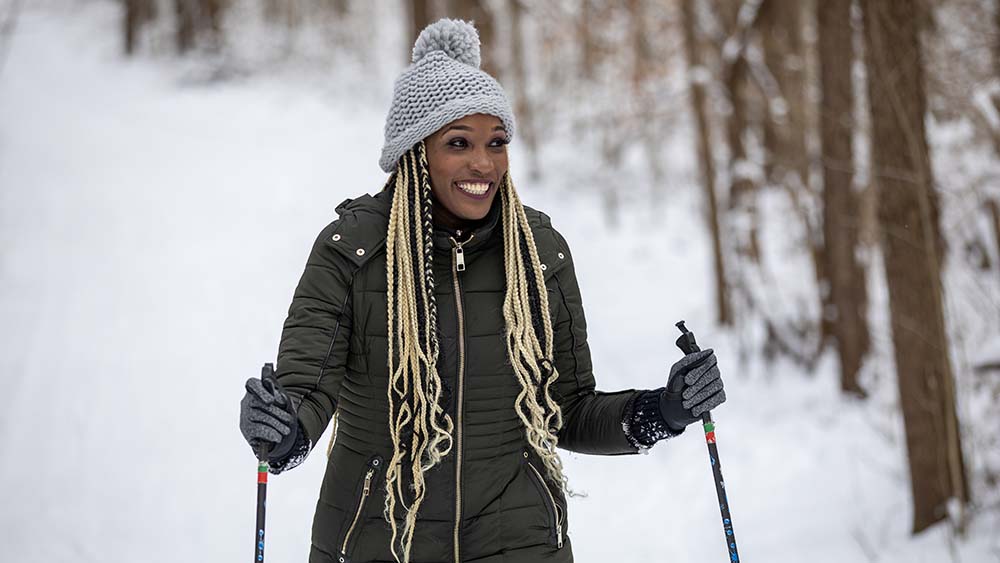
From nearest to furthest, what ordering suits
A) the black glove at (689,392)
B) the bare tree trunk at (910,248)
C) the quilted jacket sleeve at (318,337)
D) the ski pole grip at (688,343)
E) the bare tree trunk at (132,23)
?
1. the quilted jacket sleeve at (318,337)
2. the black glove at (689,392)
3. the ski pole grip at (688,343)
4. the bare tree trunk at (910,248)
5. the bare tree trunk at (132,23)

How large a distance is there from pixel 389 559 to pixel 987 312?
14.7 feet

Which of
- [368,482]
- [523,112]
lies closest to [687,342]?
[368,482]

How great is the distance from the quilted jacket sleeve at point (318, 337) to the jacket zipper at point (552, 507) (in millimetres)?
562

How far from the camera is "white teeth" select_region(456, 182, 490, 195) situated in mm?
2438

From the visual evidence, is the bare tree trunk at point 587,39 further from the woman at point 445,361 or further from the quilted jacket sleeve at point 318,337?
the quilted jacket sleeve at point 318,337

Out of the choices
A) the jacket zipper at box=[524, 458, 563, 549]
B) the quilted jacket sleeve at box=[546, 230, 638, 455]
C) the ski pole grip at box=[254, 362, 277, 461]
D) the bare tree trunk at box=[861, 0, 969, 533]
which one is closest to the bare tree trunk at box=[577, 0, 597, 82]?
the bare tree trunk at box=[861, 0, 969, 533]

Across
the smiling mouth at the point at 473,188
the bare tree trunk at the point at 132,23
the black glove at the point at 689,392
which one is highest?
the bare tree trunk at the point at 132,23

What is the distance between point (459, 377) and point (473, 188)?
0.51 m

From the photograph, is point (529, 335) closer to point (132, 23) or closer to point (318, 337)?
point (318, 337)

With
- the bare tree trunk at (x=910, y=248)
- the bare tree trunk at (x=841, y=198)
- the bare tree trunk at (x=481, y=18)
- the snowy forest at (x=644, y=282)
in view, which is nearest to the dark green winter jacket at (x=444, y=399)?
the snowy forest at (x=644, y=282)

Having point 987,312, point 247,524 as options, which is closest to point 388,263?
point 247,524

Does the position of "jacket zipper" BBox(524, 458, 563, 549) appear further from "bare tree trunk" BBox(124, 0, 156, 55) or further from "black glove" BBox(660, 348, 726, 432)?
"bare tree trunk" BBox(124, 0, 156, 55)

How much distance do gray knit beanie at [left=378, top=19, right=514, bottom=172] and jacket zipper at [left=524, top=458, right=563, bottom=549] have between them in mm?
914

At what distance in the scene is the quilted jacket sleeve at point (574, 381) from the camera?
2512 millimetres
